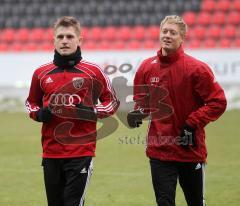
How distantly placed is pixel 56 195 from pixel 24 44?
673 inches

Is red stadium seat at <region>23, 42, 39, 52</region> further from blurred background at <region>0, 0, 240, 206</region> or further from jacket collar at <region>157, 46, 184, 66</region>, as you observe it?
jacket collar at <region>157, 46, 184, 66</region>

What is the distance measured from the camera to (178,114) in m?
6.21

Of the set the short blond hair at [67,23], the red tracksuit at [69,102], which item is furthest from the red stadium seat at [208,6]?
the short blond hair at [67,23]

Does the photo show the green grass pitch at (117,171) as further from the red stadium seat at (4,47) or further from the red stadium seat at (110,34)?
the red stadium seat at (110,34)

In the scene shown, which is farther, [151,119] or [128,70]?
[128,70]

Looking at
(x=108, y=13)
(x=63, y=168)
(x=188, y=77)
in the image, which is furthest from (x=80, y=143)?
(x=108, y=13)

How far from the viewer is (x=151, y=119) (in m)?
6.38

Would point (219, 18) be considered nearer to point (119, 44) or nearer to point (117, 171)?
point (119, 44)

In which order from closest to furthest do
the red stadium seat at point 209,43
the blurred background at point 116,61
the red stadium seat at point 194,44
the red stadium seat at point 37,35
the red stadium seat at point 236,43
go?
the blurred background at point 116,61 < the red stadium seat at point 194,44 < the red stadium seat at point 236,43 < the red stadium seat at point 209,43 < the red stadium seat at point 37,35

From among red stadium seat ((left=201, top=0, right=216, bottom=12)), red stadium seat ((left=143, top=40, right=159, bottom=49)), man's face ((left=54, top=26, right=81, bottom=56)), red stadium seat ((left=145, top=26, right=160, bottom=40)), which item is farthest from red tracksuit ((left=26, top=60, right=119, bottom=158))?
red stadium seat ((left=201, top=0, right=216, bottom=12))

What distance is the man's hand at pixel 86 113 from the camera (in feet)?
19.7

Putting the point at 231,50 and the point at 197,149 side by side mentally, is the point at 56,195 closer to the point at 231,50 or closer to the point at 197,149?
the point at 197,149

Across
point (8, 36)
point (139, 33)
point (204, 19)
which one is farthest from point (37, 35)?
point (204, 19)

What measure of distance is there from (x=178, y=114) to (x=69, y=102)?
3.29 ft
